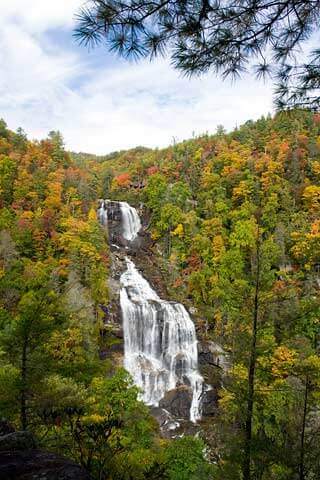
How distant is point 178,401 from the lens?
2342cm

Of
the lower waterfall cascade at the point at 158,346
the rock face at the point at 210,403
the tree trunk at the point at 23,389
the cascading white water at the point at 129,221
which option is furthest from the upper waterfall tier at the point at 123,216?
the tree trunk at the point at 23,389

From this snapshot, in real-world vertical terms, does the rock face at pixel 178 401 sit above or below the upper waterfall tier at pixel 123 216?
below

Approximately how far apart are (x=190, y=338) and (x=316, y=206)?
2061 centimetres

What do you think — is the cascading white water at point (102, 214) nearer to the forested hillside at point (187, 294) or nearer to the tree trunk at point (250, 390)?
the forested hillside at point (187, 294)

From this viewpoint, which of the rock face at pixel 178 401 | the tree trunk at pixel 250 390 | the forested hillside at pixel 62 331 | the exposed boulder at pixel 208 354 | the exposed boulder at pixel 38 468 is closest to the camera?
A: the exposed boulder at pixel 38 468

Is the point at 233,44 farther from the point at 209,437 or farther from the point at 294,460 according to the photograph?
the point at 209,437

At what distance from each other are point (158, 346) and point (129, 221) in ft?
65.4

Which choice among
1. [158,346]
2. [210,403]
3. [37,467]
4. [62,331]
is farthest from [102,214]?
[37,467]

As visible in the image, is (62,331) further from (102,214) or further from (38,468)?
(102,214)

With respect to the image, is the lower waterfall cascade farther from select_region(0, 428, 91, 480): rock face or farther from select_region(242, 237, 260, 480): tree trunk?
select_region(0, 428, 91, 480): rock face

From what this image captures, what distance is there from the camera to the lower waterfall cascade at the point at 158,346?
2425cm

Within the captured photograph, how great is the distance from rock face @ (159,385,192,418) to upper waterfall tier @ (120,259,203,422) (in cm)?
32

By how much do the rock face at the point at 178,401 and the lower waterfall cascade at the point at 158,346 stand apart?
0.96ft

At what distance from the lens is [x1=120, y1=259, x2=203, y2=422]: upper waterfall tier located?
2425 cm
